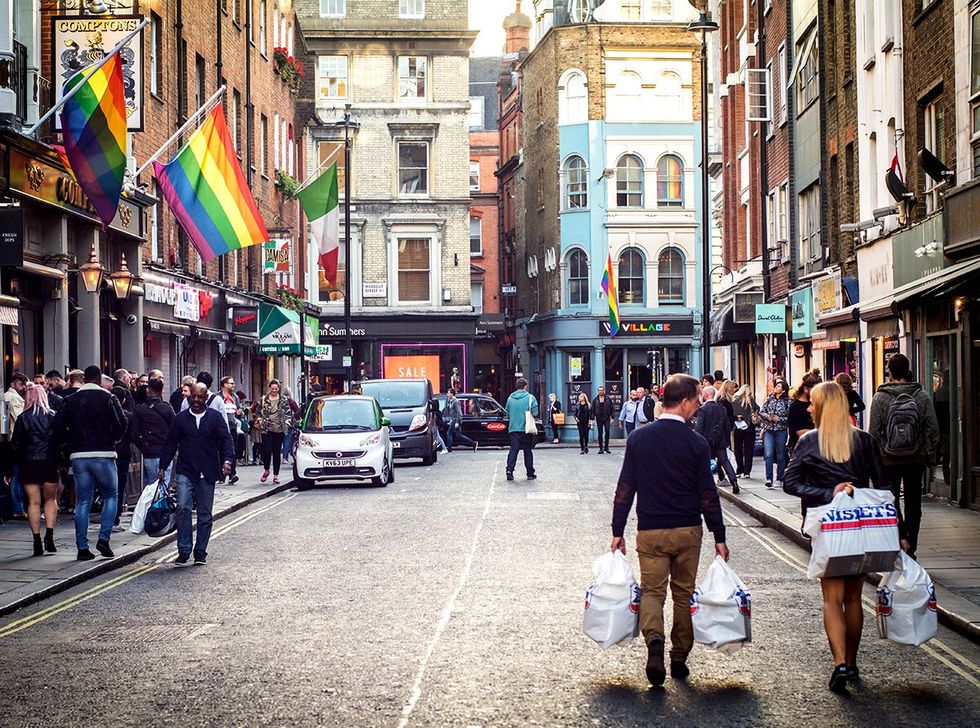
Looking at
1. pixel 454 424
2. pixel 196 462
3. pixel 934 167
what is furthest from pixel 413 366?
pixel 196 462

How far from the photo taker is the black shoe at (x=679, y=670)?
890cm

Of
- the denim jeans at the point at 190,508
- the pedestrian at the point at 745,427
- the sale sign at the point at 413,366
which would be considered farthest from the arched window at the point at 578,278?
the denim jeans at the point at 190,508

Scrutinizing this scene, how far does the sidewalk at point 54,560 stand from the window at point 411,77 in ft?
143

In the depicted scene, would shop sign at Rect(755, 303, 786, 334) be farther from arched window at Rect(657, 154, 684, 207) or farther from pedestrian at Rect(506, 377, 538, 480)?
arched window at Rect(657, 154, 684, 207)

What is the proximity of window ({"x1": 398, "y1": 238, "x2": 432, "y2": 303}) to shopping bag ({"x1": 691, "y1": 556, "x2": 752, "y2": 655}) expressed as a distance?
54053 millimetres

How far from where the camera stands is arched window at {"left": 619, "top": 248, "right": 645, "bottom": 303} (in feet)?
204

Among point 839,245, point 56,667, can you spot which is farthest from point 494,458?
point 56,667

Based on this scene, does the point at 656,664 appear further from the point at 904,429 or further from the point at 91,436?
the point at 91,436

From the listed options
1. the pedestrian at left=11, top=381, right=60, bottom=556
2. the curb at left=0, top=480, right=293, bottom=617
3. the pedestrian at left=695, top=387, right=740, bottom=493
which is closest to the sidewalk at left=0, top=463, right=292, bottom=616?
the curb at left=0, top=480, right=293, bottom=617

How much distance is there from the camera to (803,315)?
113ft

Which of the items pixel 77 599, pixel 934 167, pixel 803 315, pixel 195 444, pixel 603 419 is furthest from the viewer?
pixel 603 419

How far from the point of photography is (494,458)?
129 ft

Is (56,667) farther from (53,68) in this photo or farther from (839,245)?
(839,245)

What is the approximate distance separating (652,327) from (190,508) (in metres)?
47.4
